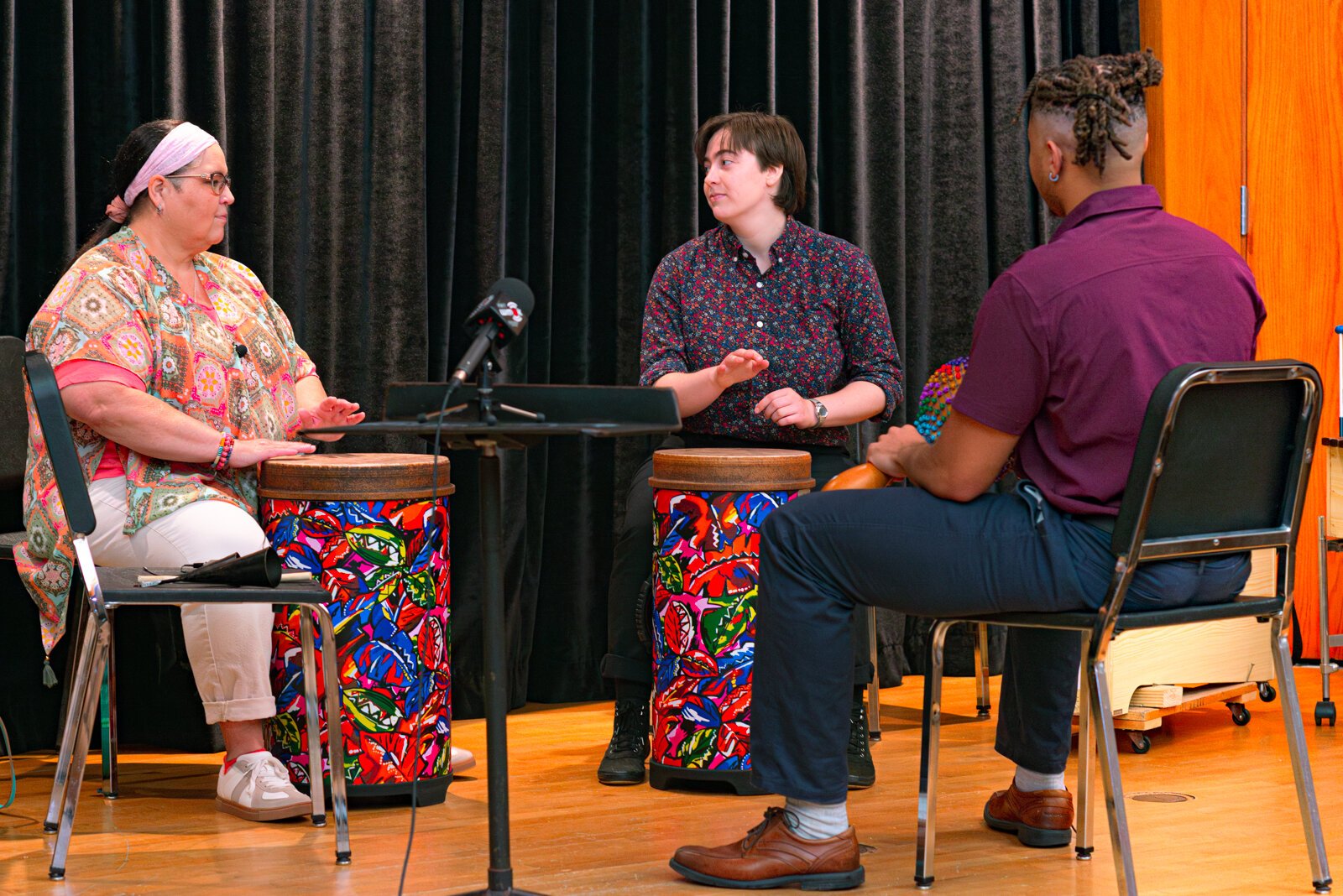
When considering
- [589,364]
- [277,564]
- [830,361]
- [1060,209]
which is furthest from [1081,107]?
[589,364]

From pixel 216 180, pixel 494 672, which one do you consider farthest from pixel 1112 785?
pixel 216 180

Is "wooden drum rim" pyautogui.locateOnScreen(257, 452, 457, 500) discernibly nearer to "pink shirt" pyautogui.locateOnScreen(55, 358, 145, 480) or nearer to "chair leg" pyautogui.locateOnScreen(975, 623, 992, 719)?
"pink shirt" pyautogui.locateOnScreen(55, 358, 145, 480)

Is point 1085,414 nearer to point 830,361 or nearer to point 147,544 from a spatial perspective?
point 830,361

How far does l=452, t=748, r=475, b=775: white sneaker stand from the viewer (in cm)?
313

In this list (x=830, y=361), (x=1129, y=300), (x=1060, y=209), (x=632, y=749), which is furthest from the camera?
(x=830, y=361)

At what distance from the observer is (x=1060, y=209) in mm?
2262

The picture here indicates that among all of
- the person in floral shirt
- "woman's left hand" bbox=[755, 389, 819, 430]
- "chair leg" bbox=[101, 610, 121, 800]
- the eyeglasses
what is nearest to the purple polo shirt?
"woman's left hand" bbox=[755, 389, 819, 430]

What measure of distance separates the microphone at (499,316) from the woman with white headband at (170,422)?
3.67 feet

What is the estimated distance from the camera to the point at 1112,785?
6.56 feet

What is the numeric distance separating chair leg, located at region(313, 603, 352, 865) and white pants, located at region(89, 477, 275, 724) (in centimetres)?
24

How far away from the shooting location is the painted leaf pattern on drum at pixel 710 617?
9.39ft

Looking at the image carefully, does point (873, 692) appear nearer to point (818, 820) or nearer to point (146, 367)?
point (818, 820)

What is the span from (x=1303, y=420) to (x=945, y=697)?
82.2 inches

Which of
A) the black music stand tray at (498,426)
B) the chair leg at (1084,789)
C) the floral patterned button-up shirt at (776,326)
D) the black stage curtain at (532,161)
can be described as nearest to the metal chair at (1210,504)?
the chair leg at (1084,789)
